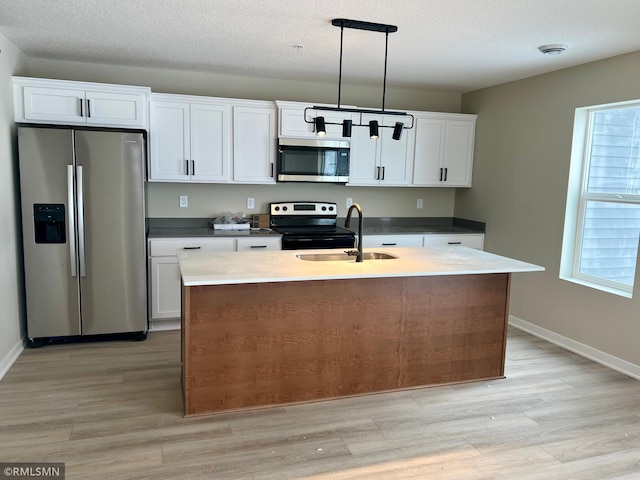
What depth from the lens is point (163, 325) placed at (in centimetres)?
438

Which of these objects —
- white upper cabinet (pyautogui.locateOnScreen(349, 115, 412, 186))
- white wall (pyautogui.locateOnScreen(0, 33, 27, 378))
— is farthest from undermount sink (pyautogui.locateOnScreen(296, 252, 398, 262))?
white wall (pyautogui.locateOnScreen(0, 33, 27, 378))

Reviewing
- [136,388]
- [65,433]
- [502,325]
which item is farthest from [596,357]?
[65,433]

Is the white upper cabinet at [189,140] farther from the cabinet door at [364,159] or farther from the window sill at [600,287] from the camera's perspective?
the window sill at [600,287]

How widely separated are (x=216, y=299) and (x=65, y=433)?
1.06m

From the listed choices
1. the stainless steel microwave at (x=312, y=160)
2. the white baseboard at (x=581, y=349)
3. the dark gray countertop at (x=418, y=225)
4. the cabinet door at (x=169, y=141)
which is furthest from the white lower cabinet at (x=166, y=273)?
the white baseboard at (x=581, y=349)

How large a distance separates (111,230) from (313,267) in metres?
1.91

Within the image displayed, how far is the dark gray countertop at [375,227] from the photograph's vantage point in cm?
441

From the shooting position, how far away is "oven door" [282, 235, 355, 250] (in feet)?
14.9

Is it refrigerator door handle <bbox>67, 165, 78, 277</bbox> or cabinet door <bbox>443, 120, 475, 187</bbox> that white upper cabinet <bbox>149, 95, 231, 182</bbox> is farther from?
cabinet door <bbox>443, 120, 475, 187</bbox>

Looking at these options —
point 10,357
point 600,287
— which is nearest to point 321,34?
point 600,287

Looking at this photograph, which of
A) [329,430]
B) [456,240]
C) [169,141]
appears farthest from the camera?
[456,240]

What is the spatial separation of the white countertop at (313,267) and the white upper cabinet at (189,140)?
1468 mm

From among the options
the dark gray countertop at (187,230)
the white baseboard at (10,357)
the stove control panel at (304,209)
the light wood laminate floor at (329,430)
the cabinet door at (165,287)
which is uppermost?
the stove control panel at (304,209)

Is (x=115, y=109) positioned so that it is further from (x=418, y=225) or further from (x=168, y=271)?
(x=418, y=225)
